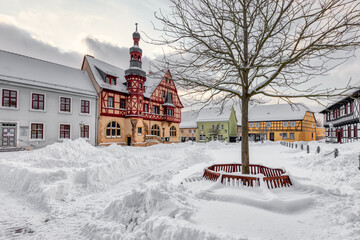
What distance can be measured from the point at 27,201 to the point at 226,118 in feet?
137

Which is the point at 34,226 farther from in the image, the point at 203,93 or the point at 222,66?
the point at 222,66

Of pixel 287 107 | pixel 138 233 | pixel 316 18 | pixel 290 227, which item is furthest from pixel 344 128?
pixel 138 233

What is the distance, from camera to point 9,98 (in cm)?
1708

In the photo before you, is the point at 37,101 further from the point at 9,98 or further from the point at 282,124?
the point at 282,124

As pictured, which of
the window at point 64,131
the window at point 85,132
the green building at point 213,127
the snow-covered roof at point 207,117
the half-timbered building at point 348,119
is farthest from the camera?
the snow-covered roof at point 207,117

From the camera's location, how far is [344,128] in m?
29.0

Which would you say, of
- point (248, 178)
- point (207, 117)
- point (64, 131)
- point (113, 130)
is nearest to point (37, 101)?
point (64, 131)

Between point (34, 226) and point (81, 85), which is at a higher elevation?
point (81, 85)

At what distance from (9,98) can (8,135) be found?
3.22 metres

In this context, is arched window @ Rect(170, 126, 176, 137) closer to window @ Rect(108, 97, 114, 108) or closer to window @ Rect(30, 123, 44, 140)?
window @ Rect(108, 97, 114, 108)

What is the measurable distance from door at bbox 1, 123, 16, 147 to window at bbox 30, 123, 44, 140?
1293mm

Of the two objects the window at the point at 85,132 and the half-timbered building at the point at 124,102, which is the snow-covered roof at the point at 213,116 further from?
the window at the point at 85,132

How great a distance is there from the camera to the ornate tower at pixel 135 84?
24844 millimetres

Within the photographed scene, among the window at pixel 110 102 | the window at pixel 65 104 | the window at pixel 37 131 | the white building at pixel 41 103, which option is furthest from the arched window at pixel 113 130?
the window at pixel 37 131
